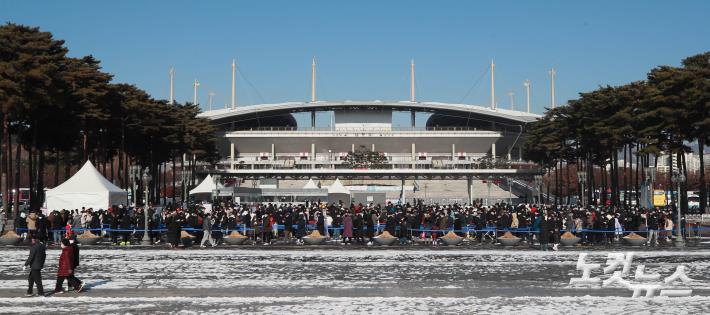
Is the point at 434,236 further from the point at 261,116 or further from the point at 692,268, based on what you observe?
the point at 261,116

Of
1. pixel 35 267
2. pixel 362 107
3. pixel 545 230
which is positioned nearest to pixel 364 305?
pixel 35 267

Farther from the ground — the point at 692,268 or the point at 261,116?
the point at 261,116

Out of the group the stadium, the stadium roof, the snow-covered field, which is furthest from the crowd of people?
the stadium roof

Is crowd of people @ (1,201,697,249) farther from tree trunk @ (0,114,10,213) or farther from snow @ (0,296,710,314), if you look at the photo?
snow @ (0,296,710,314)

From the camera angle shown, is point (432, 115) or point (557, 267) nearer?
point (557, 267)

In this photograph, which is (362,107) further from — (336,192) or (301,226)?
(301,226)

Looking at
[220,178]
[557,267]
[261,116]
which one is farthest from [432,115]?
[557,267]

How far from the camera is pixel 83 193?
39.8 m

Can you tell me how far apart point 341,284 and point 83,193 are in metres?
24.6

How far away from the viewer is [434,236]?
112ft

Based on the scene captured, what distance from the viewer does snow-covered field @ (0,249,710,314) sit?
1512cm

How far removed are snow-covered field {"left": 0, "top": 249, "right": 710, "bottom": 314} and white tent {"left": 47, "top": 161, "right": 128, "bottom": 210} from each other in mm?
12776

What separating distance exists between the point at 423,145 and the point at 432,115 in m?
14.0

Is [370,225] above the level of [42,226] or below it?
below
